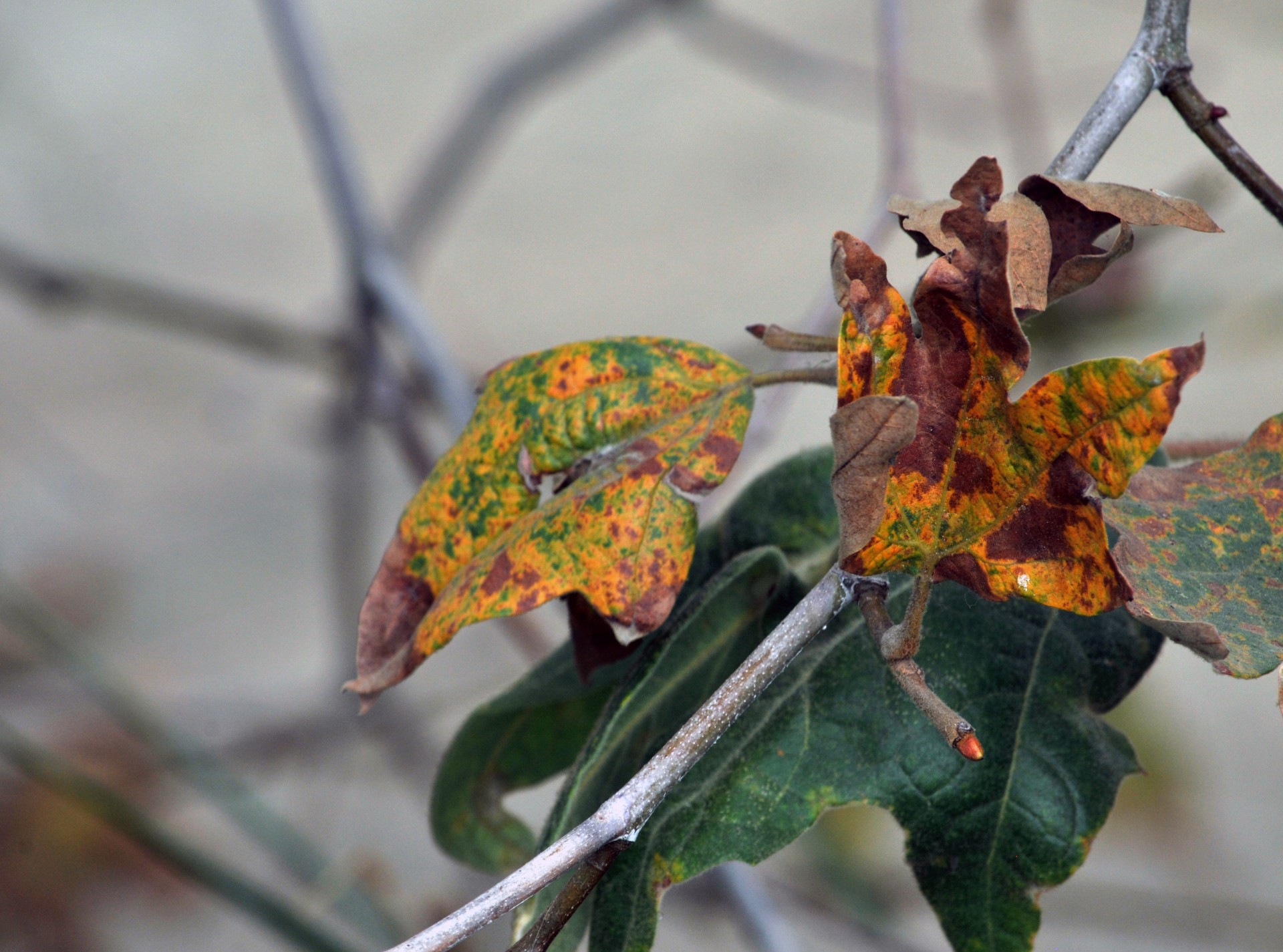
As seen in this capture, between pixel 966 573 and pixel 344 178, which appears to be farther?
pixel 344 178

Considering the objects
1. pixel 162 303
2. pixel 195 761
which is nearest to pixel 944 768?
pixel 195 761

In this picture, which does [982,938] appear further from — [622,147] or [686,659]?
[622,147]

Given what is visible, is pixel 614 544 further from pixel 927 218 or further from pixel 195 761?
pixel 195 761

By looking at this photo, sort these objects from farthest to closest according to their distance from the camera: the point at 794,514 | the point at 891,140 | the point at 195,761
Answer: the point at 195,761 < the point at 891,140 < the point at 794,514

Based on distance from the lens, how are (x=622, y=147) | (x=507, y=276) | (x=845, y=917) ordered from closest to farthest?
1. (x=845, y=917)
2. (x=507, y=276)
3. (x=622, y=147)

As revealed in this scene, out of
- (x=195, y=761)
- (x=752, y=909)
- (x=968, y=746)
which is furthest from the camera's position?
(x=195, y=761)

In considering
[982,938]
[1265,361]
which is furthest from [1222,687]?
[982,938]
